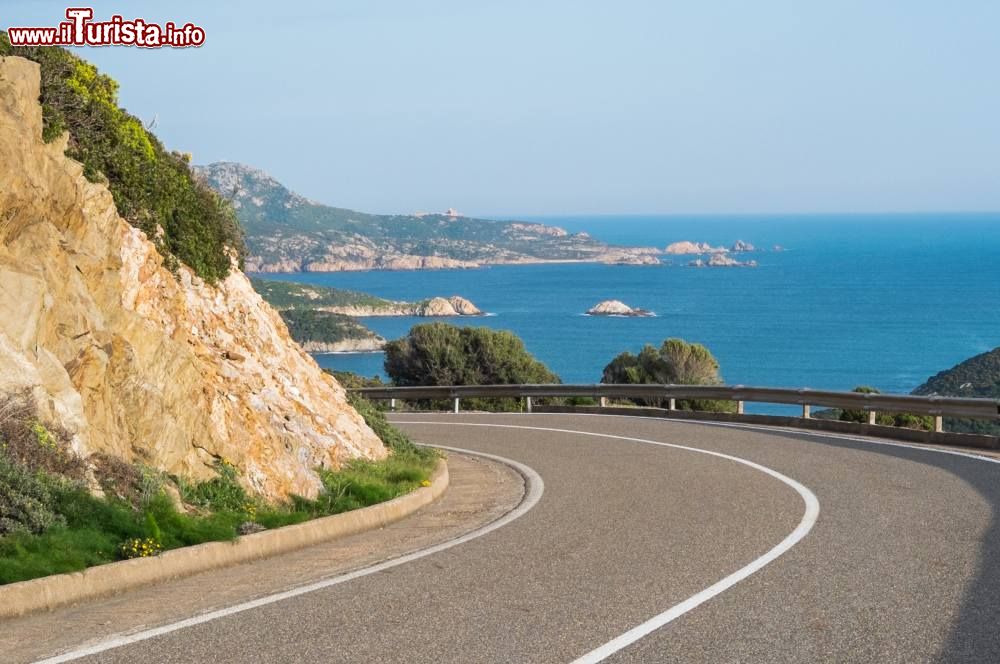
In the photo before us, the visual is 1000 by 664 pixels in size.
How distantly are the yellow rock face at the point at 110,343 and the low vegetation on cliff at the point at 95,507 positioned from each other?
27cm

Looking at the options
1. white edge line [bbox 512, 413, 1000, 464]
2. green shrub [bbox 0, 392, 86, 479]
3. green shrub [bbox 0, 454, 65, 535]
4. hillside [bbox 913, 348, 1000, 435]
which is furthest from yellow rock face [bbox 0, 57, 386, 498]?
hillside [bbox 913, 348, 1000, 435]

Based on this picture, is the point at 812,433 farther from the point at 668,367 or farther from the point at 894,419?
the point at 668,367

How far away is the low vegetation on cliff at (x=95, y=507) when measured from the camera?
29.5 feet

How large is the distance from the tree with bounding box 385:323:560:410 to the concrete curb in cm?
3365

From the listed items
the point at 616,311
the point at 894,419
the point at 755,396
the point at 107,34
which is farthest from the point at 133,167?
the point at 616,311

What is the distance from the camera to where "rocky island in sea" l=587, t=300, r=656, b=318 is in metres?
191

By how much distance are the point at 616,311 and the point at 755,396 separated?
16812cm

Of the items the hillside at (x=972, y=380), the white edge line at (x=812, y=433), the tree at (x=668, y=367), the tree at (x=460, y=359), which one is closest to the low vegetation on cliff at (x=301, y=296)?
the hillside at (x=972, y=380)

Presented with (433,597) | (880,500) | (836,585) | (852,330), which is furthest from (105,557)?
(852,330)

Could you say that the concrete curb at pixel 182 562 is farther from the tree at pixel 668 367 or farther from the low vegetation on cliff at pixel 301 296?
the low vegetation on cliff at pixel 301 296

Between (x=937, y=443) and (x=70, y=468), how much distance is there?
13107mm

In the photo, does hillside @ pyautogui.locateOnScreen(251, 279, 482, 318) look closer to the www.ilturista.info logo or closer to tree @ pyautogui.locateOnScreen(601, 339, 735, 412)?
tree @ pyautogui.locateOnScreen(601, 339, 735, 412)

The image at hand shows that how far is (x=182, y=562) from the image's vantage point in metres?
9.58

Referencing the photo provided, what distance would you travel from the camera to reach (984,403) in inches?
735
